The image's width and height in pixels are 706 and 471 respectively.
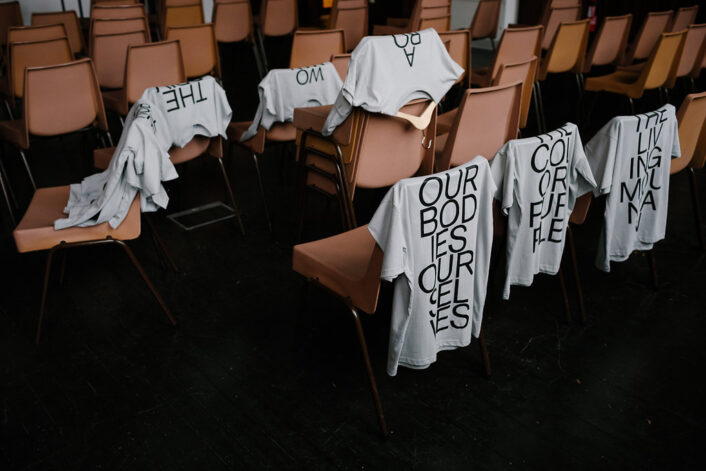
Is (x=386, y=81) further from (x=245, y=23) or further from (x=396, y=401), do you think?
(x=245, y=23)

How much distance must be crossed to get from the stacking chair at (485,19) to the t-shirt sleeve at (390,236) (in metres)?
5.23

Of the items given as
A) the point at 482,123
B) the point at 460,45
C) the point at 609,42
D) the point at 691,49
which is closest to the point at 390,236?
the point at 482,123

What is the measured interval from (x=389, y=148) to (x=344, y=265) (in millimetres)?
835

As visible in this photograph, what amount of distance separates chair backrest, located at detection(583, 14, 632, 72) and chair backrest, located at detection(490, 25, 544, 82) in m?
0.86

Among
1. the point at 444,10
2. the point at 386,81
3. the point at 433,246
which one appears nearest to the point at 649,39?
the point at 444,10

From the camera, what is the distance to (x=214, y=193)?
4211 millimetres

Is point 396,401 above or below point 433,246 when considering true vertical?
below

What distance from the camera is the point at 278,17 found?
21.5ft

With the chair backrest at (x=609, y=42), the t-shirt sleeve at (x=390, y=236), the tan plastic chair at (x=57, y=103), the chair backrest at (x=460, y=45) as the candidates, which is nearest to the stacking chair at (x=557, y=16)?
the chair backrest at (x=609, y=42)

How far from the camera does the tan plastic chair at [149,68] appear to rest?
409cm

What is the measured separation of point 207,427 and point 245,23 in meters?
4.98

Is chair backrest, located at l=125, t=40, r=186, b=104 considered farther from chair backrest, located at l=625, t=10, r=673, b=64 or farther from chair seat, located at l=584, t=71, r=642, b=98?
chair backrest, located at l=625, t=10, r=673, b=64

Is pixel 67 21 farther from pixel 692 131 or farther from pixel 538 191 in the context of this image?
pixel 692 131

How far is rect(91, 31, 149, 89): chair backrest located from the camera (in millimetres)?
4605
